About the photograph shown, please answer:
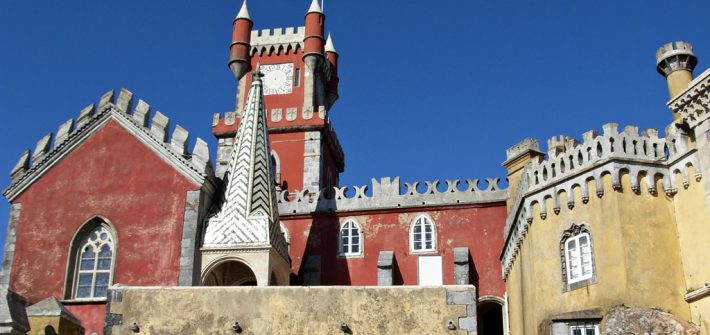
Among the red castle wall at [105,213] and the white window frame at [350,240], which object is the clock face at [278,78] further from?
the red castle wall at [105,213]

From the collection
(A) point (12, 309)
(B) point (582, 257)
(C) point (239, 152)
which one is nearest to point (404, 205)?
(C) point (239, 152)

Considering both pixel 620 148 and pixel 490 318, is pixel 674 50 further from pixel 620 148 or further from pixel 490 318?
pixel 490 318

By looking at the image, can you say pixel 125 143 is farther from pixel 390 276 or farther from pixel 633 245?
pixel 633 245

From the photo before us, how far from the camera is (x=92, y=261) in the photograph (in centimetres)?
2502

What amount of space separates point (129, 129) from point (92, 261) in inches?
170

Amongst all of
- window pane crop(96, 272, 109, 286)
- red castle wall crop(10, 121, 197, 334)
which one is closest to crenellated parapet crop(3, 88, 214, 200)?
red castle wall crop(10, 121, 197, 334)

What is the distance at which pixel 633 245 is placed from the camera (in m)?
20.8

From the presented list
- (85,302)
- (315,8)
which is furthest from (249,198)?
(315,8)

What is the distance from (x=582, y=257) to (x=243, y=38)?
24.1 m

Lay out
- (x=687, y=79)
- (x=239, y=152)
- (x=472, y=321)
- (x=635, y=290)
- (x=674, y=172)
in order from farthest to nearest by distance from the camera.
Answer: (x=239, y=152) < (x=687, y=79) < (x=674, y=172) < (x=635, y=290) < (x=472, y=321)

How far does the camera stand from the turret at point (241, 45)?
40438 mm

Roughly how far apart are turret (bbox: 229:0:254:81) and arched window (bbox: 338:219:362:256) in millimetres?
12980

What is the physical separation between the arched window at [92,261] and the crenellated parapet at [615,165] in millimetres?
12397

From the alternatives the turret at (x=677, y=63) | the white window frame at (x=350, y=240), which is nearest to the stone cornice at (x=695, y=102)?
the turret at (x=677, y=63)
